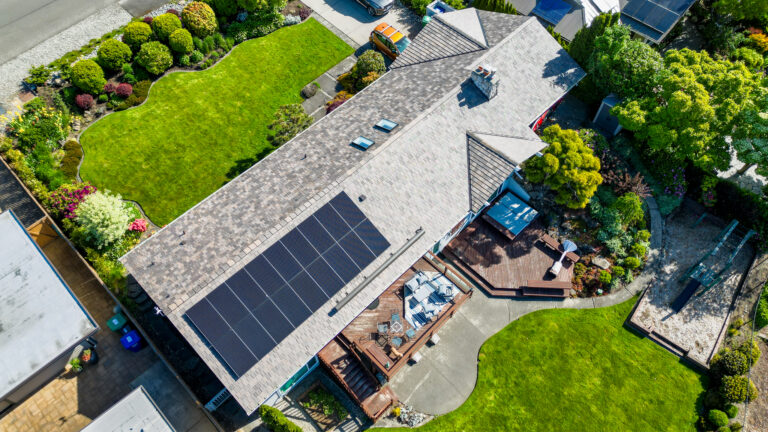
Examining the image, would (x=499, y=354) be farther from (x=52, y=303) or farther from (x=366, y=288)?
(x=52, y=303)

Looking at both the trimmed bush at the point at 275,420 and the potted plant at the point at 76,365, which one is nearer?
the trimmed bush at the point at 275,420

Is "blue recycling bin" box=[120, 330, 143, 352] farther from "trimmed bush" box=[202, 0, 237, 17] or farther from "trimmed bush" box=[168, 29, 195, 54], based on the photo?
"trimmed bush" box=[202, 0, 237, 17]

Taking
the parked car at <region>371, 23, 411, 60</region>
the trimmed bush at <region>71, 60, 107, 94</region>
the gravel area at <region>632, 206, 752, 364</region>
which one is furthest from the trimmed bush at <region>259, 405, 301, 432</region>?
the parked car at <region>371, 23, 411, 60</region>

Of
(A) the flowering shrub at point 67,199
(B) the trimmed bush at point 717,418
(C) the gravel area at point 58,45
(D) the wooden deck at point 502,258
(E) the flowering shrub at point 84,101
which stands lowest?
(B) the trimmed bush at point 717,418

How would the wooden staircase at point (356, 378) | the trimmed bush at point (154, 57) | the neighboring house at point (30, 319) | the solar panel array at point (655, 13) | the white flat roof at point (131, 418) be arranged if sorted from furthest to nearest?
the solar panel array at point (655, 13) < the trimmed bush at point (154, 57) < the wooden staircase at point (356, 378) < the neighboring house at point (30, 319) < the white flat roof at point (131, 418)

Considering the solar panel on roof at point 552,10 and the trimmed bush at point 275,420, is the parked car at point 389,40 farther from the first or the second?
the trimmed bush at point 275,420

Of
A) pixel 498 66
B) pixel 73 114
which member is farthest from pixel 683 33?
pixel 73 114

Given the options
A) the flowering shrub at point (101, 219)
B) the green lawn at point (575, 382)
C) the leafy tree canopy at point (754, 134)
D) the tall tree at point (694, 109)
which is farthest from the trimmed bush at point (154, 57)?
the leafy tree canopy at point (754, 134)
